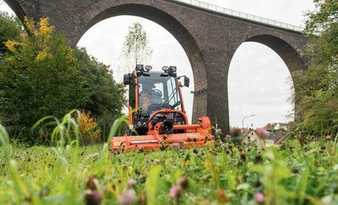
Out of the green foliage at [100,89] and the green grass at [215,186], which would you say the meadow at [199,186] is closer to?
the green grass at [215,186]

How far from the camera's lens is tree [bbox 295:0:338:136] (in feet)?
41.9

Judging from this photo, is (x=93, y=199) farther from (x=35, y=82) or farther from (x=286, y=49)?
(x=286, y=49)

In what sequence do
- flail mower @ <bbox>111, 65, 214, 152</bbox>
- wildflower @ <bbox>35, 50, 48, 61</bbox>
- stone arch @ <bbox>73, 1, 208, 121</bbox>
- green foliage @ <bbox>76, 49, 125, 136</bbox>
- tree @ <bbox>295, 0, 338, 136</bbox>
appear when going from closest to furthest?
1. flail mower @ <bbox>111, 65, 214, 152</bbox>
2. tree @ <bbox>295, 0, 338, 136</bbox>
3. wildflower @ <bbox>35, 50, 48, 61</bbox>
4. stone arch @ <bbox>73, 1, 208, 121</bbox>
5. green foliage @ <bbox>76, 49, 125, 136</bbox>

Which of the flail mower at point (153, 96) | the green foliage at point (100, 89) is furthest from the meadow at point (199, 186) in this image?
the green foliage at point (100, 89)

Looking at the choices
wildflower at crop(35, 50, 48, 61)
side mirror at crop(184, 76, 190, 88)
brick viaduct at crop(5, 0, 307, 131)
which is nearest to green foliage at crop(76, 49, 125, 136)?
brick viaduct at crop(5, 0, 307, 131)

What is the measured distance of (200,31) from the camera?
2256 centimetres

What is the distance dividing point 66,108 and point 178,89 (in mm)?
5823

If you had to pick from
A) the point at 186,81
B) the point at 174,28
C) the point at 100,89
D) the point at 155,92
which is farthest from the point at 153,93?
the point at 174,28

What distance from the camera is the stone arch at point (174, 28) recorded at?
62.9ft

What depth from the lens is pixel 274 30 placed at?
25.6m

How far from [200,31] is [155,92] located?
14.3 metres

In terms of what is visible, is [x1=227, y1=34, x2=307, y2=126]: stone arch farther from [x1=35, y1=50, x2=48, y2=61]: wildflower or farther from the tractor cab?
the tractor cab

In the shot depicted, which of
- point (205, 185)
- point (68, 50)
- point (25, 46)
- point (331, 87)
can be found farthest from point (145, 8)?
point (205, 185)

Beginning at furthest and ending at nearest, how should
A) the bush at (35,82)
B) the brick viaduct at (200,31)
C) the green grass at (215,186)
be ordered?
the brick viaduct at (200,31), the bush at (35,82), the green grass at (215,186)
